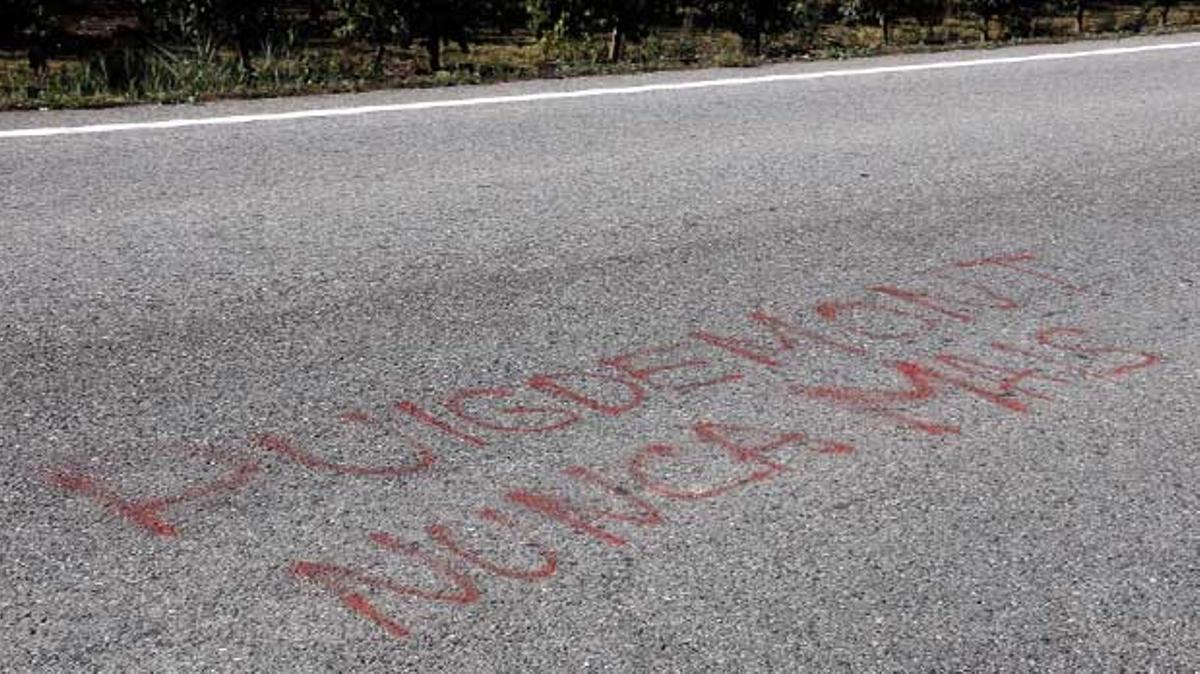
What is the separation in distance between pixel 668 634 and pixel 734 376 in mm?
1570

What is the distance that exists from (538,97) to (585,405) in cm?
461

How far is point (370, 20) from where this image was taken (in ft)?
33.5

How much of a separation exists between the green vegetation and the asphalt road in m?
1.12

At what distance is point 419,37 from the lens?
10.6 metres

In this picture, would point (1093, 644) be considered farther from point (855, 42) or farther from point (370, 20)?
point (855, 42)

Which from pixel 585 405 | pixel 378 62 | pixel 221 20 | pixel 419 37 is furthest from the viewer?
pixel 419 37

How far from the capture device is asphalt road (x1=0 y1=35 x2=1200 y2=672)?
347 cm

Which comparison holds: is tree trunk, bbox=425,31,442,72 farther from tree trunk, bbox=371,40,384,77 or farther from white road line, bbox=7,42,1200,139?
white road line, bbox=7,42,1200,139

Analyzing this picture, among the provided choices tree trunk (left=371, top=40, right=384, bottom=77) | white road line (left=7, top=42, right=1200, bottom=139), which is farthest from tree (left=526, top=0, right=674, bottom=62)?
white road line (left=7, top=42, right=1200, bottom=139)

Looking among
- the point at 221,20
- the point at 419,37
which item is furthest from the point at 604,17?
the point at 221,20

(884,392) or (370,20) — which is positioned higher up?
(370,20)

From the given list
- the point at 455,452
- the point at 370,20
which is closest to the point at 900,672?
the point at 455,452

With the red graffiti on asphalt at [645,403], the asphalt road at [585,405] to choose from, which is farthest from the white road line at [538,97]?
the red graffiti on asphalt at [645,403]

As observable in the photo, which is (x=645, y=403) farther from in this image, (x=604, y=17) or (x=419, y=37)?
(x=604, y=17)
